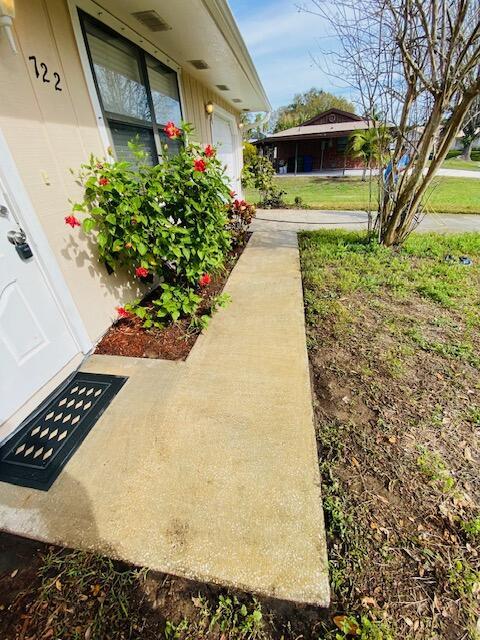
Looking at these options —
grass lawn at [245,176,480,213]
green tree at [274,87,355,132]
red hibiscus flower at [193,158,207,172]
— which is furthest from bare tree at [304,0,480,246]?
green tree at [274,87,355,132]

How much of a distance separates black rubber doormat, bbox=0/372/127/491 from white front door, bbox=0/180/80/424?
15 cm

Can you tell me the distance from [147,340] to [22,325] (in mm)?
958

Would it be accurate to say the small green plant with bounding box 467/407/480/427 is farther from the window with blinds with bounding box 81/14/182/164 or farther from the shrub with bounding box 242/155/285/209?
the shrub with bounding box 242/155/285/209

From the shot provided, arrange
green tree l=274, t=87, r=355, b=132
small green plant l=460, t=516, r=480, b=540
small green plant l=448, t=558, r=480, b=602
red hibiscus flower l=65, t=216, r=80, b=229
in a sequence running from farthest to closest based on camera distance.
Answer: green tree l=274, t=87, r=355, b=132
red hibiscus flower l=65, t=216, r=80, b=229
small green plant l=460, t=516, r=480, b=540
small green plant l=448, t=558, r=480, b=602

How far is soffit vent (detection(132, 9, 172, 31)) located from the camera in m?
2.57

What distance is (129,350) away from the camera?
8.16 ft

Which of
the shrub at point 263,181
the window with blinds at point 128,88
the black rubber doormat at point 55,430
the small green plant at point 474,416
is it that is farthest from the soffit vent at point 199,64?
the small green plant at point 474,416

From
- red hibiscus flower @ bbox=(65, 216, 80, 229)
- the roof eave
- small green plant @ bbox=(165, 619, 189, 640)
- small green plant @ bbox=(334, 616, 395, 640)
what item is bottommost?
small green plant @ bbox=(334, 616, 395, 640)

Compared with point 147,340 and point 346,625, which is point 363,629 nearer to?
point 346,625

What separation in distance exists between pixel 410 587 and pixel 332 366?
4.49 ft

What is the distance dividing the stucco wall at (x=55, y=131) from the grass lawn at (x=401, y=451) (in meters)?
2.02

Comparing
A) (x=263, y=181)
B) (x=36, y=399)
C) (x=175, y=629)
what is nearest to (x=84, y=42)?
(x=36, y=399)

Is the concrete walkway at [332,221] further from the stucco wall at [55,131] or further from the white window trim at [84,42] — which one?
the stucco wall at [55,131]

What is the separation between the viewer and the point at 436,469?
1553 millimetres
